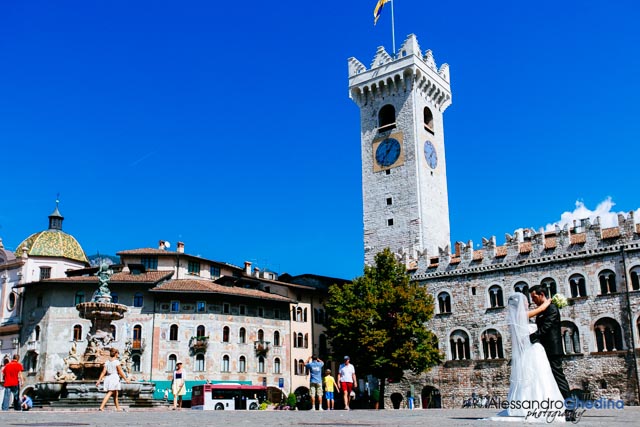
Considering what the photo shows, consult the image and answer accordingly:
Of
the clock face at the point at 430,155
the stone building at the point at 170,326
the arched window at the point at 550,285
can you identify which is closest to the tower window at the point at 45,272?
the stone building at the point at 170,326

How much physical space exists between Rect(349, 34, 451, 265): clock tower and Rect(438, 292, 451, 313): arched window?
12.1ft

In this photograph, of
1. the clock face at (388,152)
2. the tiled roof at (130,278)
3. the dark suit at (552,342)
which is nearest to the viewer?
the dark suit at (552,342)

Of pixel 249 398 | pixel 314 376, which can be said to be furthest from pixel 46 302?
pixel 314 376

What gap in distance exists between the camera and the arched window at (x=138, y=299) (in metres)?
50.0

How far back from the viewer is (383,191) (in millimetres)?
54312

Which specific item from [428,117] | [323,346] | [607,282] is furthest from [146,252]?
[607,282]

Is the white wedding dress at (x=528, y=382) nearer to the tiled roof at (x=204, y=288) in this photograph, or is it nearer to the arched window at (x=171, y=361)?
the tiled roof at (x=204, y=288)

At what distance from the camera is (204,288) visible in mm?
50594

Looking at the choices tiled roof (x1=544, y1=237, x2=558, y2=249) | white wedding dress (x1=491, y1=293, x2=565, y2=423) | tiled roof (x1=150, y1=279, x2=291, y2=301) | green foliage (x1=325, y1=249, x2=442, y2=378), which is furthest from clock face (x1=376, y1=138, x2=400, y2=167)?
white wedding dress (x1=491, y1=293, x2=565, y2=423)

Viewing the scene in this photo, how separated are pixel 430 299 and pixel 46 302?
91.2 ft

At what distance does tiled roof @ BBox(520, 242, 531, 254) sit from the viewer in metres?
44.7

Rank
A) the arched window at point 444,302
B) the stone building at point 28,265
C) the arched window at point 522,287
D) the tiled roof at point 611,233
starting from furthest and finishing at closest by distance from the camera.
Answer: the stone building at point 28,265, the arched window at point 444,302, the arched window at point 522,287, the tiled roof at point 611,233

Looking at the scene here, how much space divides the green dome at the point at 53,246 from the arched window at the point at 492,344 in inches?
1394

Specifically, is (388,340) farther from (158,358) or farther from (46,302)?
(46,302)
